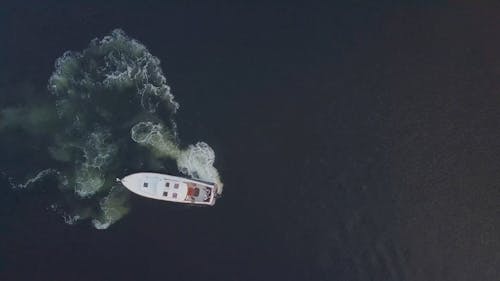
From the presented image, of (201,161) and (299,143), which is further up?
(299,143)

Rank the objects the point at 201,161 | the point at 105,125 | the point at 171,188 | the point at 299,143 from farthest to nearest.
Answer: the point at 105,125 → the point at 299,143 → the point at 201,161 → the point at 171,188

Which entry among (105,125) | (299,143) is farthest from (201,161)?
(105,125)

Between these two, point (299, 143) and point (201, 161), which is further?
point (299, 143)

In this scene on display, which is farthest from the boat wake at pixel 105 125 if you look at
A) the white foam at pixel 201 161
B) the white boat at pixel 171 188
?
the white boat at pixel 171 188

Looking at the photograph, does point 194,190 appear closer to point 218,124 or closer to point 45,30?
point 218,124

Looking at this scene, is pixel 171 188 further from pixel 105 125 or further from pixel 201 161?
pixel 105 125

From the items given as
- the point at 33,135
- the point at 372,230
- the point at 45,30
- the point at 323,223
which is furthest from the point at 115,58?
Answer: the point at 372,230

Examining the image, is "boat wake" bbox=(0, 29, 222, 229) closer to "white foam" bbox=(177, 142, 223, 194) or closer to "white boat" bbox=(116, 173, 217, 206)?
"white foam" bbox=(177, 142, 223, 194)
